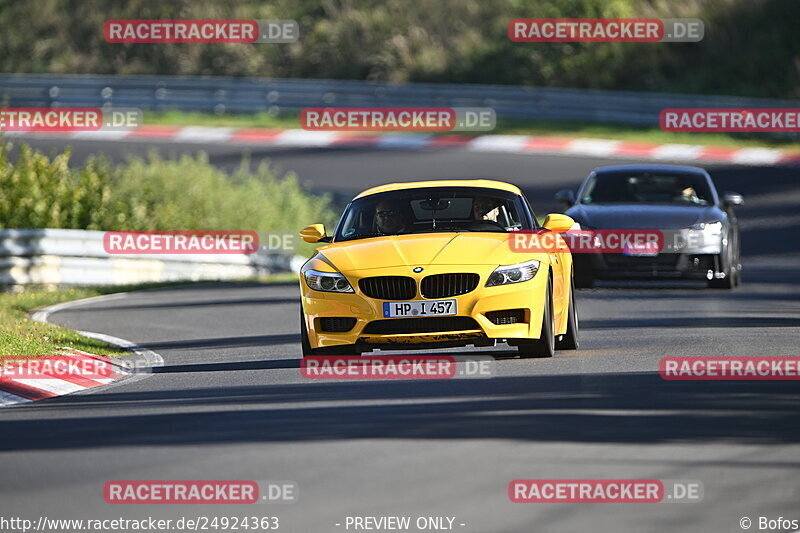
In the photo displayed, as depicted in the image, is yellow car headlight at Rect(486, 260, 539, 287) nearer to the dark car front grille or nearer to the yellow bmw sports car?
the yellow bmw sports car

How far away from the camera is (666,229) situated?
18.7 meters

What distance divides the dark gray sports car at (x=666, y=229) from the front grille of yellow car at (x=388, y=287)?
6571mm

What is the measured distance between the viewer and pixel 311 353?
12.9 m

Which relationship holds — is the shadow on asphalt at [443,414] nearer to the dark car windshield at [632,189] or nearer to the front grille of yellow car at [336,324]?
the front grille of yellow car at [336,324]

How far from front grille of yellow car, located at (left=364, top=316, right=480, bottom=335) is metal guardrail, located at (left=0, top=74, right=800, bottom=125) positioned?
25.3 metres

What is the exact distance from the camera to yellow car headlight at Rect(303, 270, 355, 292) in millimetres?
12609

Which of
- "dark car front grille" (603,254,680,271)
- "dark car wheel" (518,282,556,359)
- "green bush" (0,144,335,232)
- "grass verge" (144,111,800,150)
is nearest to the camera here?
"dark car wheel" (518,282,556,359)

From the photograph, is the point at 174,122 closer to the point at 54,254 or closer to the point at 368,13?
the point at 368,13

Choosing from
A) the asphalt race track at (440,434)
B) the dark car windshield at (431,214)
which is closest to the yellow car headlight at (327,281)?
the asphalt race track at (440,434)

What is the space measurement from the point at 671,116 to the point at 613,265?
18698 mm

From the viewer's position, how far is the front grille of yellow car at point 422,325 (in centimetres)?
1236

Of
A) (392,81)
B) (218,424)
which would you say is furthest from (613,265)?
(392,81)

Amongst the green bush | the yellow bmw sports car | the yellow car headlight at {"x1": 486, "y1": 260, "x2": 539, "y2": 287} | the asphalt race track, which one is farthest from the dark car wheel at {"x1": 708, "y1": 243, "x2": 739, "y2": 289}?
the green bush

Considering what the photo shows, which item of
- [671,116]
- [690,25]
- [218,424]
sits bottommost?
[218,424]
